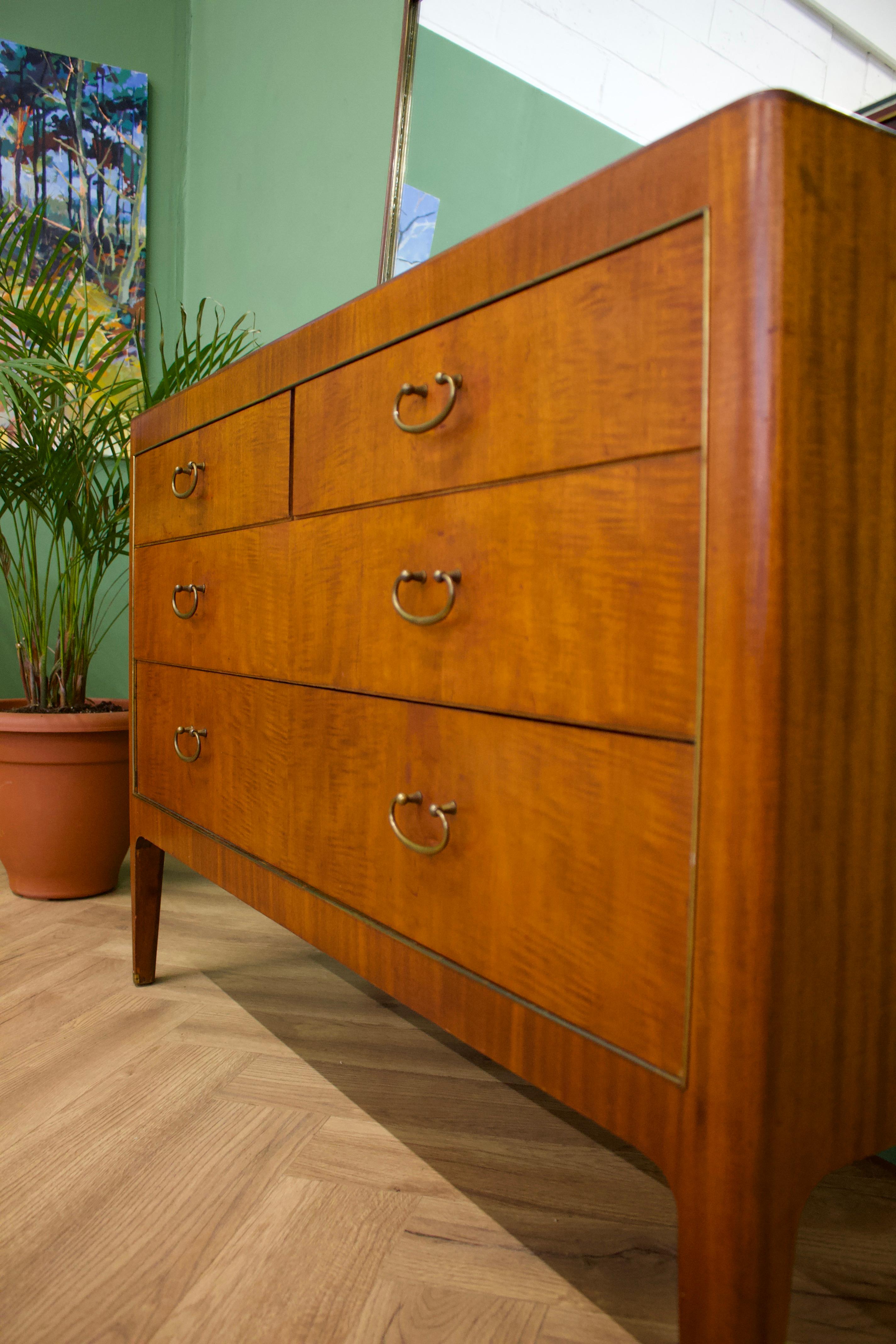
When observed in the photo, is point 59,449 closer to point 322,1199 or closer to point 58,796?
point 58,796

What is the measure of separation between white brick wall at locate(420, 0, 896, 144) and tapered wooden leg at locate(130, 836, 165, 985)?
117 centimetres

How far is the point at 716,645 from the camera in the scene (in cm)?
50

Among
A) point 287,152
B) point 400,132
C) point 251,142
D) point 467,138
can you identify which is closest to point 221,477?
point 467,138

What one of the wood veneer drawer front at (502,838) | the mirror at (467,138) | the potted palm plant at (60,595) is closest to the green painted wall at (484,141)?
the mirror at (467,138)

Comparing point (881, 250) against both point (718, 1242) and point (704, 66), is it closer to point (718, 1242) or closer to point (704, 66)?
point (718, 1242)

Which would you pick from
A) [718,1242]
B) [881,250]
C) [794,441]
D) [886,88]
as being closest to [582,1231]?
[718,1242]

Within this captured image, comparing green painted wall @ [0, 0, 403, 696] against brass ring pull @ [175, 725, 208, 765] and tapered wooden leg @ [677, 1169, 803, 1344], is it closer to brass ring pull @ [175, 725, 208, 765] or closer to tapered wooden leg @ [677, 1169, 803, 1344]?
brass ring pull @ [175, 725, 208, 765]

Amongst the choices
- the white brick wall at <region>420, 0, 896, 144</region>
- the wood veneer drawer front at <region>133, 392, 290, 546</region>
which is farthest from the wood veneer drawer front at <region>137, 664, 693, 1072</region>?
the white brick wall at <region>420, 0, 896, 144</region>

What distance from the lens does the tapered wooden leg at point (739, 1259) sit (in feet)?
1.59

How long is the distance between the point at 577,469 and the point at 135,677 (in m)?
0.95

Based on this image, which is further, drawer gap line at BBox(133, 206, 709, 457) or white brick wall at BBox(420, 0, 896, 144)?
white brick wall at BBox(420, 0, 896, 144)

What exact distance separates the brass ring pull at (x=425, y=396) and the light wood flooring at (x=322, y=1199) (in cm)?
69

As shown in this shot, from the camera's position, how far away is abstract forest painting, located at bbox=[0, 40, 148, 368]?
7.39ft

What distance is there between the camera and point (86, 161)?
2332mm
